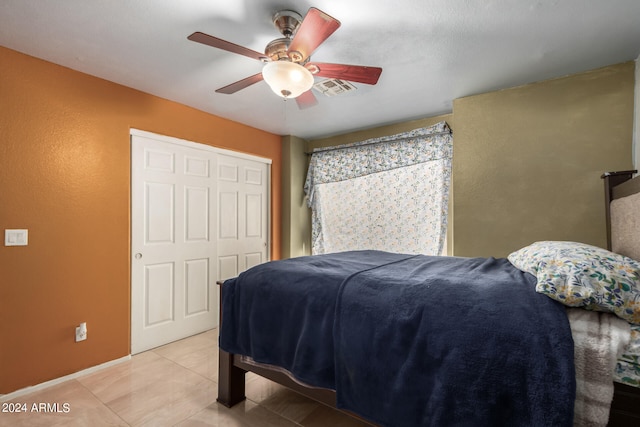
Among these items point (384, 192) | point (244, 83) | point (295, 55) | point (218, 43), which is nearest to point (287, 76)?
point (295, 55)

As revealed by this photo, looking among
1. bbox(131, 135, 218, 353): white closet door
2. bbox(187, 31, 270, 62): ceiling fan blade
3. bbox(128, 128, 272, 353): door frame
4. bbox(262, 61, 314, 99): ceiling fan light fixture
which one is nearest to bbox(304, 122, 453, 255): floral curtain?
bbox(128, 128, 272, 353): door frame

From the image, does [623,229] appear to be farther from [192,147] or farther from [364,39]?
[192,147]

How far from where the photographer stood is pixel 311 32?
4.97 ft

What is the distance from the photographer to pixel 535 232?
2.57 meters

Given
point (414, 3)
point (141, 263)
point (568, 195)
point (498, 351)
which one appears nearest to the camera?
point (498, 351)

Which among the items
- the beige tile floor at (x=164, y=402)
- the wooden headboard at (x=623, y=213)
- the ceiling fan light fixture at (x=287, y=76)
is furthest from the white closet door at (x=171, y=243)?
the wooden headboard at (x=623, y=213)

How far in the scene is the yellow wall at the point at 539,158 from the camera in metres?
2.33

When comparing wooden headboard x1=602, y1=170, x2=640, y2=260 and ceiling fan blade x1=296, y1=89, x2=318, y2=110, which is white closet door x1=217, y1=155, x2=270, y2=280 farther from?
wooden headboard x1=602, y1=170, x2=640, y2=260

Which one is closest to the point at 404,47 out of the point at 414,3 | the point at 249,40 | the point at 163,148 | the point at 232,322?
the point at 414,3

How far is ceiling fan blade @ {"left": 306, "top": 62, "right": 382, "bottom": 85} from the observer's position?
1.77 m

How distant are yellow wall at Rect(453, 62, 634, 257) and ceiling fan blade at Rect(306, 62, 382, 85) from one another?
1.50 metres

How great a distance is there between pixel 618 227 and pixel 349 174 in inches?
104

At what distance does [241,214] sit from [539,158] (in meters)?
3.17

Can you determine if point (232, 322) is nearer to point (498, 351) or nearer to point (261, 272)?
point (261, 272)
